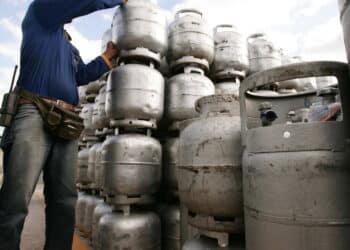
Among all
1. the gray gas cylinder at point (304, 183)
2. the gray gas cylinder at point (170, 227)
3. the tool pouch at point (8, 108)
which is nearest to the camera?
the gray gas cylinder at point (304, 183)

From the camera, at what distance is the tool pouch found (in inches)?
48.6

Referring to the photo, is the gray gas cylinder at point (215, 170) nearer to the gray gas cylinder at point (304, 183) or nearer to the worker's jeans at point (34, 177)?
the gray gas cylinder at point (304, 183)

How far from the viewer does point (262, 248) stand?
80 centimetres

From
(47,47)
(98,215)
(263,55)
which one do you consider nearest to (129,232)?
(98,215)

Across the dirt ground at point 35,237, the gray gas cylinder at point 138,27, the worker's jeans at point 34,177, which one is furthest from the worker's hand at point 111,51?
the dirt ground at point 35,237

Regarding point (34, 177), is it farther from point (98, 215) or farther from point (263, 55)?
point (263, 55)

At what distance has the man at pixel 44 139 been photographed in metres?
1.18

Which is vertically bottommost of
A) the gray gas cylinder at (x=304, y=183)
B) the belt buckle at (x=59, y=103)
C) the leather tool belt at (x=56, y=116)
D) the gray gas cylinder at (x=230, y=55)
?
the gray gas cylinder at (x=304, y=183)

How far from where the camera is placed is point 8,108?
4.07 ft

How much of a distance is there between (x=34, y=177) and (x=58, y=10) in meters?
0.86

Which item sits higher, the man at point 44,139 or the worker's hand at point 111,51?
the worker's hand at point 111,51

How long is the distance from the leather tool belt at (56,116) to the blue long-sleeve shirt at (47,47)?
41 mm

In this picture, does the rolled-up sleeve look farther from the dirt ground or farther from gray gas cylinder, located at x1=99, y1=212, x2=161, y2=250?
the dirt ground

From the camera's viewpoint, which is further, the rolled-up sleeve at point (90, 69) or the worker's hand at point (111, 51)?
the worker's hand at point (111, 51)
